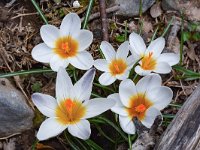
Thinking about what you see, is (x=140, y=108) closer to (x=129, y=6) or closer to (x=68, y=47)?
(x=68, y=47)

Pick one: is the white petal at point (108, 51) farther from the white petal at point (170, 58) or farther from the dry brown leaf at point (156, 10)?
the dry brown leaf at point (156, 10)

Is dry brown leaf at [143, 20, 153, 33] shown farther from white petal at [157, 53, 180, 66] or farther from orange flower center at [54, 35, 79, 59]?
orange flower center at [54, 35, 79, 59]

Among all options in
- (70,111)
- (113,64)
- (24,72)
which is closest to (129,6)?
(113,64)

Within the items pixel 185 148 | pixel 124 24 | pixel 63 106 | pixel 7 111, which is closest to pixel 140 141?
pixel 185 148

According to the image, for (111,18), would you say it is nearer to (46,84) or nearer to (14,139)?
(46,84)

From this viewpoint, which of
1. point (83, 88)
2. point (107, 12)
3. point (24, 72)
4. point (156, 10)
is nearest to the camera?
point (83, 88)
